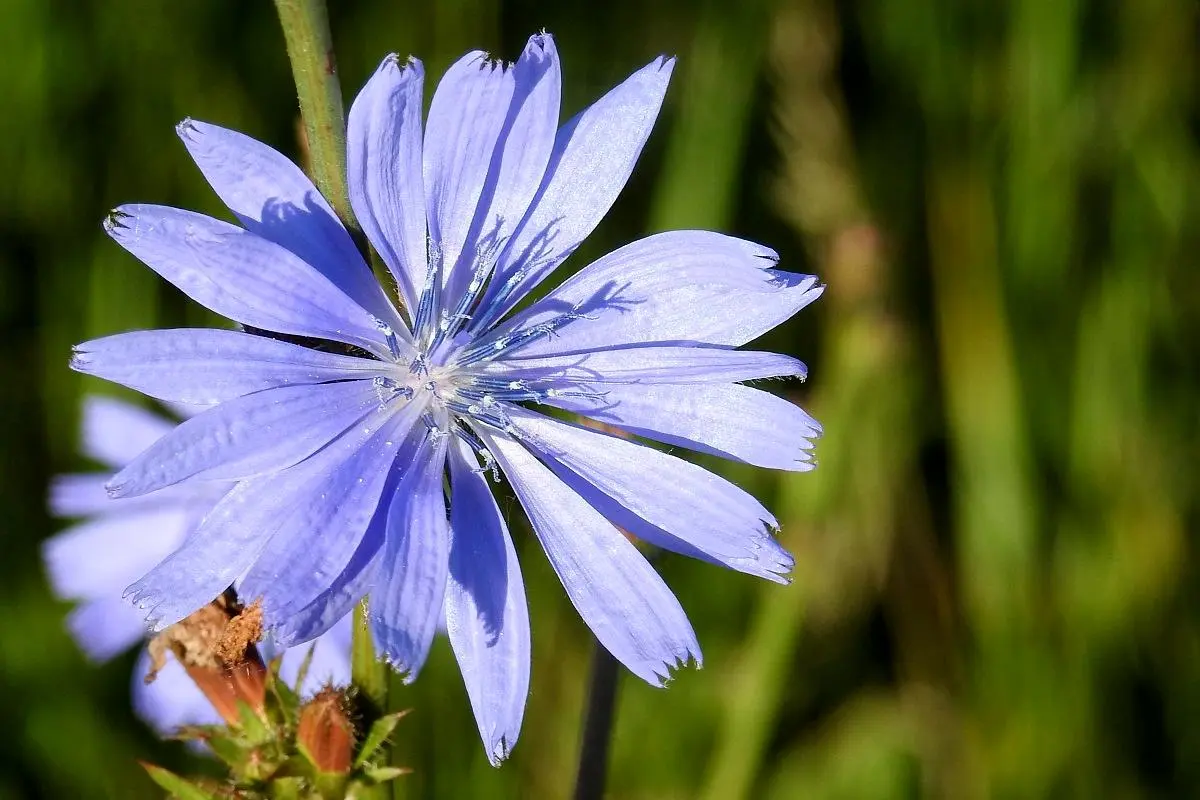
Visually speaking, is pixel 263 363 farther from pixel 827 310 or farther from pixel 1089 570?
pixel 1089 570

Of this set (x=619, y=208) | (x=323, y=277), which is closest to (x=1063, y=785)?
(x=619, y=208)

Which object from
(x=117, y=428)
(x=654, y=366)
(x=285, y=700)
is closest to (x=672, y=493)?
(x=654, y=366)

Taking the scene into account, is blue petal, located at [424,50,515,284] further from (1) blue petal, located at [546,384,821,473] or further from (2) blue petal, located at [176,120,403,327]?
(1) blue petal, located at [546,384,821,473]

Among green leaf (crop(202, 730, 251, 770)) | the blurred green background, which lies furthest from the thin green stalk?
the blurred green background

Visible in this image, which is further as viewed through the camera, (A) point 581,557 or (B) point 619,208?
(B) point 619,208

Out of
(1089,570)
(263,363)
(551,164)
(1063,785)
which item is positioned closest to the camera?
(263,363)
